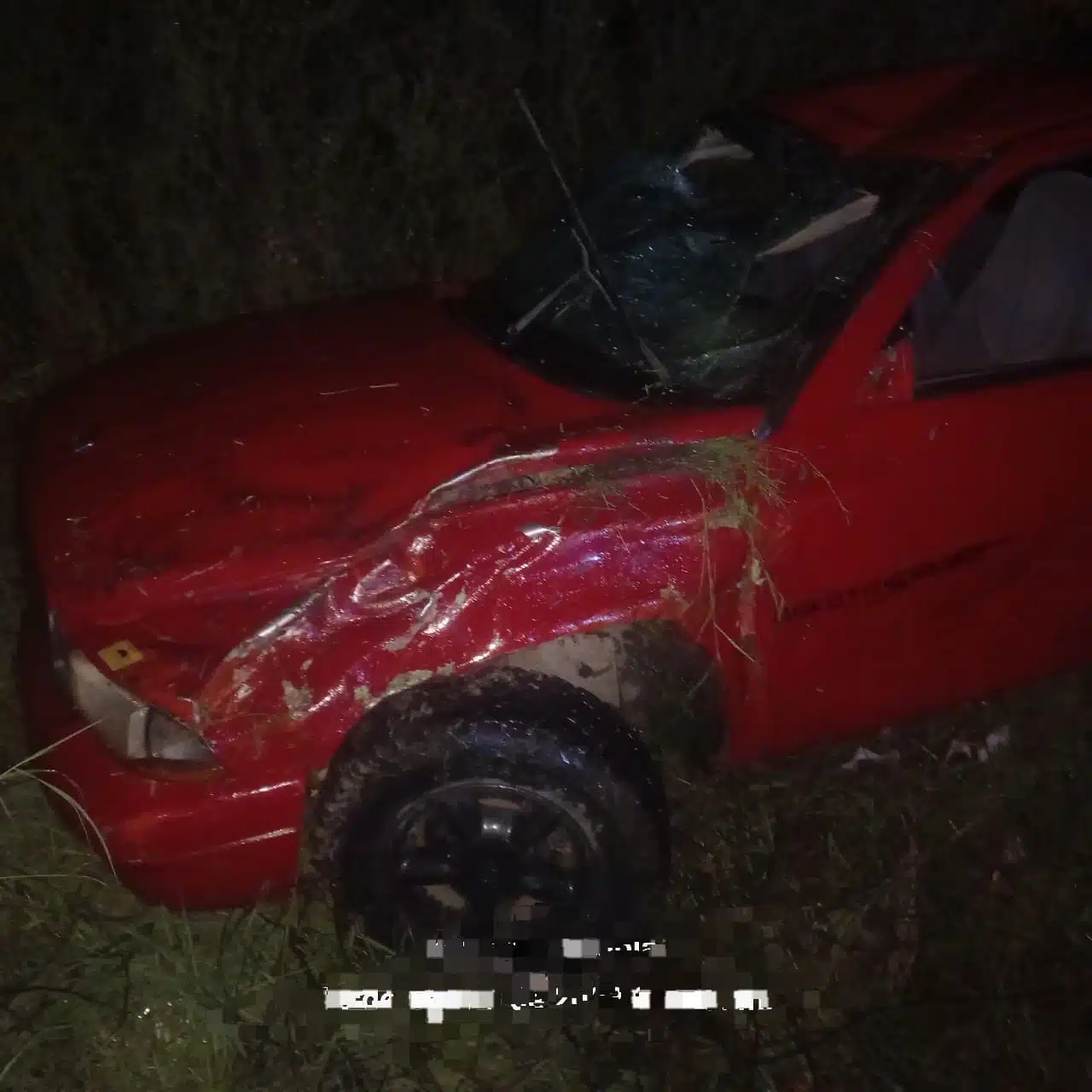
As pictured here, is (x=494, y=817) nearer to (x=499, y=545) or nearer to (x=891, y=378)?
(x=499, y=545)

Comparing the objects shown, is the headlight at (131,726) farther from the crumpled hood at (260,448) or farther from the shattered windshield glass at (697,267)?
the shattered windshield glass at (697,267)

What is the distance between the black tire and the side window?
1.02 metres

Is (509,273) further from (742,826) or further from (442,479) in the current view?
(742,826)

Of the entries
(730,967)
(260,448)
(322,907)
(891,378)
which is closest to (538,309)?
(260,448)

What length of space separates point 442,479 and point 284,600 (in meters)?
0.38

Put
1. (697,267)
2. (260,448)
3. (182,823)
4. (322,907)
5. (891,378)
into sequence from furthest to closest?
(697,267), (322,907), (260,448), (891,378), (182,823)

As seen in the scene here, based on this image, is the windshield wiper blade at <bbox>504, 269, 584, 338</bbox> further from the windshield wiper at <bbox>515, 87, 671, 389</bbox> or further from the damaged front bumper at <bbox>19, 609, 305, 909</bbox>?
the damaged front bumper at <bbox>19, 609, 305, 909</bbox>

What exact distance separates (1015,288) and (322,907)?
2.14 meters

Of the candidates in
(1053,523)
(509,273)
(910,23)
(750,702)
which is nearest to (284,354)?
(509,273)

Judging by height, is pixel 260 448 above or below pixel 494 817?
above

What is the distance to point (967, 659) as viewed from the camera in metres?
2.25

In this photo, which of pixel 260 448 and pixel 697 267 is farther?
pixel 697 267

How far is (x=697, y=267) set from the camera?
2406 mm

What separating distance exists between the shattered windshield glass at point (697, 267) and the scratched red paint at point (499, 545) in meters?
0.12
